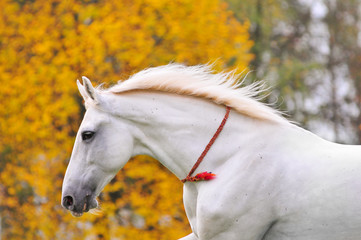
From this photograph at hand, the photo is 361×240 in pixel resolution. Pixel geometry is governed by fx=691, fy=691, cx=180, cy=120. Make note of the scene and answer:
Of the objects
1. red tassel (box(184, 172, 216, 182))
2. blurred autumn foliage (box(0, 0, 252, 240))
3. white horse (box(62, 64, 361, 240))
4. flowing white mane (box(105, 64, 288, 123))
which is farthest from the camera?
blurred autumn foliage (box(0, 0, 252, 240))

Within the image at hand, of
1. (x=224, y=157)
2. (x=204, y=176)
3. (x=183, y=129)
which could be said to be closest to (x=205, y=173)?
(x=204, y=176)

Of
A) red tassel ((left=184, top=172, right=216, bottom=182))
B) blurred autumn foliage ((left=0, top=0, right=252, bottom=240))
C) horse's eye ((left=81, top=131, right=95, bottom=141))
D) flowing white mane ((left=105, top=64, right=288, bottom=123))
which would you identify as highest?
flowing white mane ((left=105, top=64, right=288, bottom=123))

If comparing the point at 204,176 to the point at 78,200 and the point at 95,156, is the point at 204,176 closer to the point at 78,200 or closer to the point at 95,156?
the point at 95,156

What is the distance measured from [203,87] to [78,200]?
3.86 feet

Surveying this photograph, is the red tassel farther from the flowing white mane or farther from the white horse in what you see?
the flowing white mane

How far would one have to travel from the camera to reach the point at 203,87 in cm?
486

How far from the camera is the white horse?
4.33 meters

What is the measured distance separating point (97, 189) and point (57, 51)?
6.02m

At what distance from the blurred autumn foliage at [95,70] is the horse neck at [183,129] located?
506 cm

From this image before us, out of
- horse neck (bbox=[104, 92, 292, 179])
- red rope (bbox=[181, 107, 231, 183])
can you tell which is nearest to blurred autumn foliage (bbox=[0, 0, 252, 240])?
horse neck (bbox=[104, 92, 292, 179])

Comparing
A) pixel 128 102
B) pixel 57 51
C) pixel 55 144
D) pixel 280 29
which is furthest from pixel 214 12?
pixel 280 29

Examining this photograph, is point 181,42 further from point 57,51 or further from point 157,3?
point 57,51

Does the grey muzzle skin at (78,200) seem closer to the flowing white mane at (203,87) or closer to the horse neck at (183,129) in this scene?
the horse neck at (183,129)

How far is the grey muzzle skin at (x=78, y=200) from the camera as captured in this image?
15.8ft
